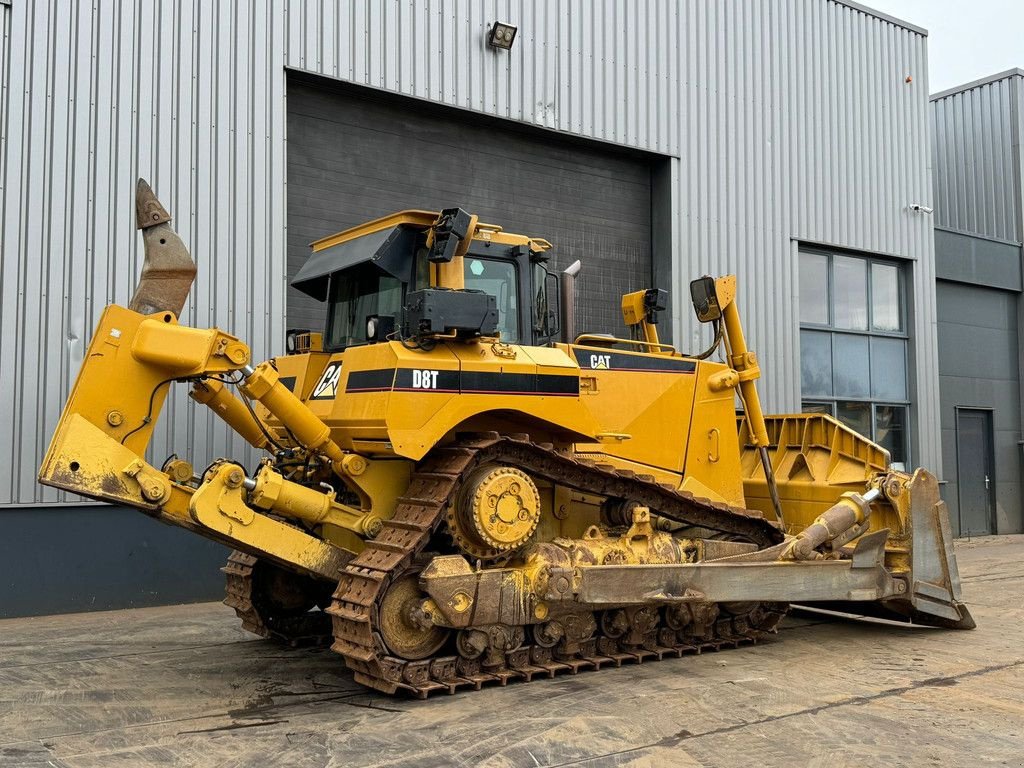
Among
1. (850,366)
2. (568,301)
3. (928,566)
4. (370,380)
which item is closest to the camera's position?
(370,380)

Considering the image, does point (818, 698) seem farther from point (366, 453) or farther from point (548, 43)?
point (548, 43)

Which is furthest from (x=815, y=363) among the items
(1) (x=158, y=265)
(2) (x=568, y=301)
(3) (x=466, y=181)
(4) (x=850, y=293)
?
(1) (x=158, y=265)

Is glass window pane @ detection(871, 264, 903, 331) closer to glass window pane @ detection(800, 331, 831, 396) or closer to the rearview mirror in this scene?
glass window pane @ detection(800, 331, 831, 396)

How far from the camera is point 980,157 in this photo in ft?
67.8

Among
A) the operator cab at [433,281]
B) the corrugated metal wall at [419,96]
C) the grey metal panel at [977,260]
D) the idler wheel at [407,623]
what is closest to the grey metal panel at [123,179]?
the corrugated metal wall at [419,96]

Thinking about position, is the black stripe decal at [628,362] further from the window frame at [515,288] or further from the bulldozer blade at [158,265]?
the bulldozer blade at [158,265]

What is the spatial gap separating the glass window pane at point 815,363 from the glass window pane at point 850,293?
511mm

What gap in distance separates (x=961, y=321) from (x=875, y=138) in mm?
4274

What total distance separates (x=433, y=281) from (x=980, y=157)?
17697 mm

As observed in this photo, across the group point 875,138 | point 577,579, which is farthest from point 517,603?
point 875,138

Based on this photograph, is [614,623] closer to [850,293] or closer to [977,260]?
[850,293]

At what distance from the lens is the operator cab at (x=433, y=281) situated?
6.63 metres

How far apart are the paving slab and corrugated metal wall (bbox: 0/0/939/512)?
3446 millimetres

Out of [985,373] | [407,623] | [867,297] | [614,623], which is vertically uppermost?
[867,297]
